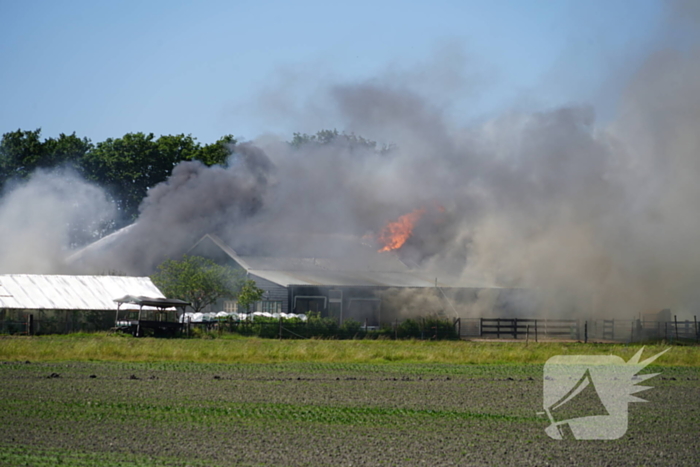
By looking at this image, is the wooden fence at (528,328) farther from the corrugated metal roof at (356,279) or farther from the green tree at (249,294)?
the green tree at (249,294)

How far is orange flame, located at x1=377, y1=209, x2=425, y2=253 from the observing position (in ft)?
182

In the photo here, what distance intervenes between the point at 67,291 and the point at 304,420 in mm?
37808

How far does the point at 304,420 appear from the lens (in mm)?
16859

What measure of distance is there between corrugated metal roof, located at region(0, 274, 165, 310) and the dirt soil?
74.3 ft

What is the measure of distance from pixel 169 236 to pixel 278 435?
48.5m

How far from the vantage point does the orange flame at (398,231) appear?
55.5 meters

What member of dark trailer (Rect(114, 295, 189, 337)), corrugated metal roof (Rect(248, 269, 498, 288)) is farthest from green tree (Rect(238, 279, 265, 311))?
dark trailer (Rect(114, 295, 189, 337))

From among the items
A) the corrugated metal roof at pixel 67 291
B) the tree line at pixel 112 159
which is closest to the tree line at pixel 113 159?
the tree line at pixel 112 159

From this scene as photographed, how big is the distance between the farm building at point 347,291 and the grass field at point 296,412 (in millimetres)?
19231

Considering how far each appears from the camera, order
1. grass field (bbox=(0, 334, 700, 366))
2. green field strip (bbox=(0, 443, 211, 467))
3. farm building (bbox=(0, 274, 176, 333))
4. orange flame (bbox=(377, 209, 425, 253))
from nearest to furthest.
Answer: green field strip (bbox=(0, 443, 211, 467)) → grass field (bbox=(0, 334, 700, 366)) → farm building (bbox=(0, 274, 176, 333)) → orange flame (bbox=(377, 209, 425, 253))

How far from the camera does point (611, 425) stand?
1677 centimetres

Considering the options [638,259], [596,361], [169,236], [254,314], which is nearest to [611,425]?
[596,361]

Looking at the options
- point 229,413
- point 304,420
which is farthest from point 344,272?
point 304,420

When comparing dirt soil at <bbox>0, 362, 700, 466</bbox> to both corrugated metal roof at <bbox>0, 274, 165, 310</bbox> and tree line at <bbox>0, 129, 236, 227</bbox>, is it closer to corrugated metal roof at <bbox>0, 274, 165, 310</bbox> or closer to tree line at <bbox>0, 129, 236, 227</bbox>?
corrugated metal roof at <bbox>0, 274, 165, 310</bbox>
